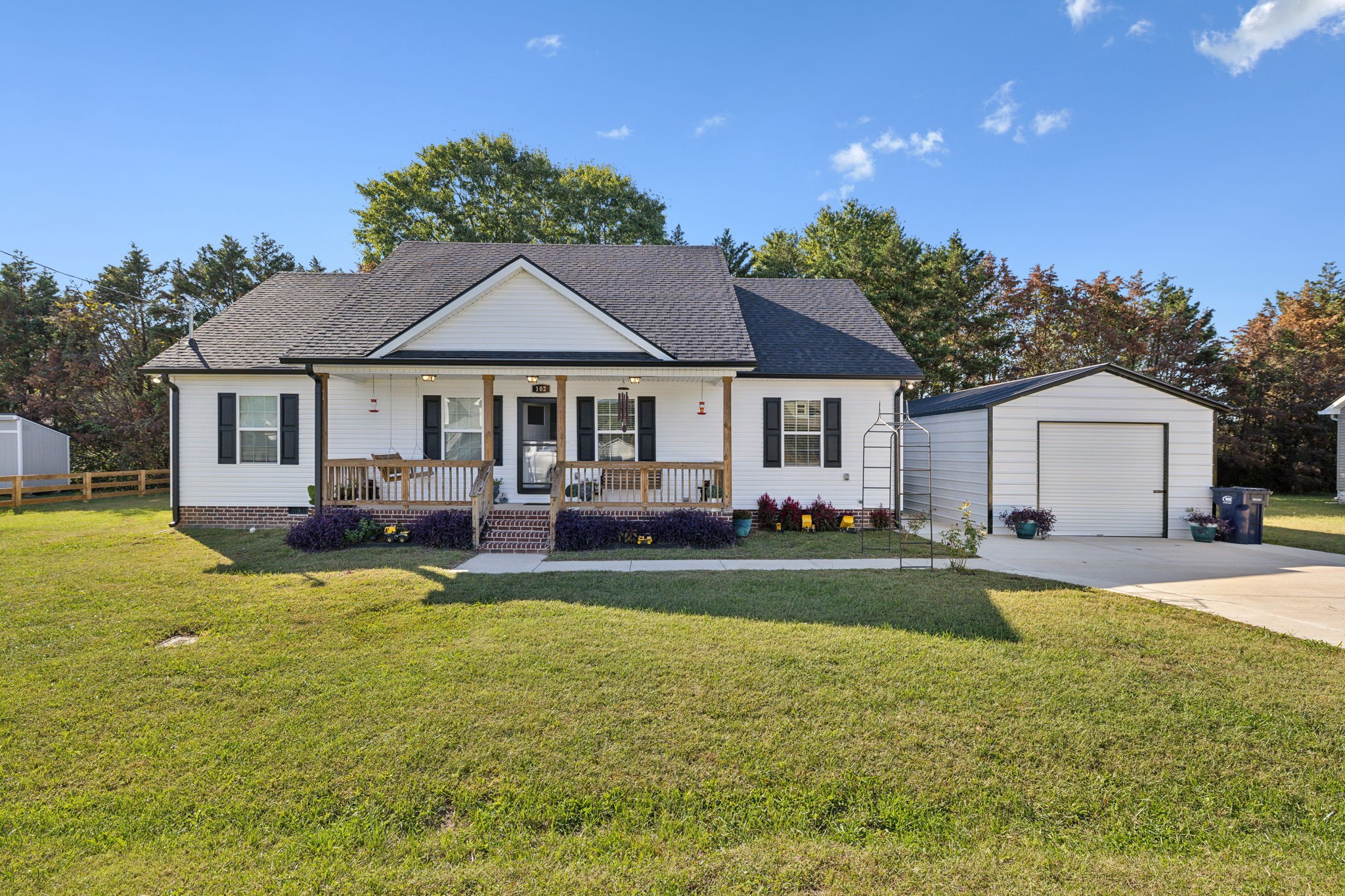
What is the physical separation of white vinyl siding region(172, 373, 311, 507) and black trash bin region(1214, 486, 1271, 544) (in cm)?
1825

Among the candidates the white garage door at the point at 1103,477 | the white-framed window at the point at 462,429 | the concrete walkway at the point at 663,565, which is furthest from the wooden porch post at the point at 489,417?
the white garage door at the point at 1103,477

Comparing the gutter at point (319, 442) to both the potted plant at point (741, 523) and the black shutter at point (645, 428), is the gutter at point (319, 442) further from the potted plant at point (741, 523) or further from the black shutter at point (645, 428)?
the potted plant at point (741, 523)

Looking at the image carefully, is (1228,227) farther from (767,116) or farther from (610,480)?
(610,480)

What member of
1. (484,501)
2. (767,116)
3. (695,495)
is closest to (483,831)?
(484,501)

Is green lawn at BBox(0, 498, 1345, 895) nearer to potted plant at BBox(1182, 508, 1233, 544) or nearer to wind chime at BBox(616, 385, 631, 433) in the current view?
wind chime at BBox(616, 385, 631, 433)

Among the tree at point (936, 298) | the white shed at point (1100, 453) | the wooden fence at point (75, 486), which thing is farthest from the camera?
the tree at point (936, 298)

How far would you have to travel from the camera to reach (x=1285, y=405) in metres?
24.3

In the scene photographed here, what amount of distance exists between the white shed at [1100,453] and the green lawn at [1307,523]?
1.80m

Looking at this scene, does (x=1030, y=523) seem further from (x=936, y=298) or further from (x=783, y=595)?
(x=936, y=298)

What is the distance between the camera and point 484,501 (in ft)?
33.8

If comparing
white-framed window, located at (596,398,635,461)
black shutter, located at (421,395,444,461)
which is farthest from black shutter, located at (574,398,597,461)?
black shutter, located at (421,395,444,461)

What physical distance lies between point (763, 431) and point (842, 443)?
1870mm

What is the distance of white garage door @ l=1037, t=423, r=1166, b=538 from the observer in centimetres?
1153

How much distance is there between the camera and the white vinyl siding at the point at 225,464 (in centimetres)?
1206
